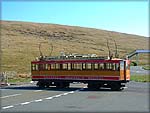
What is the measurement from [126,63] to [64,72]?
5.62 m

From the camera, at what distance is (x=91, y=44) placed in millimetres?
122438

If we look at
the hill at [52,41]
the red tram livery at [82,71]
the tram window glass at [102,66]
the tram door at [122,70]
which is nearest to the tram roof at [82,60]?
the red tram livery at [82,71]

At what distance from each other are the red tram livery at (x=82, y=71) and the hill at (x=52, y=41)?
116 feet

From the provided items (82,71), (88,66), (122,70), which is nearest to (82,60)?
(88,66)

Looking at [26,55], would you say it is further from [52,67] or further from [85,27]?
[85,27]

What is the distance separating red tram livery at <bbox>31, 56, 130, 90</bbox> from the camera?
107 feet

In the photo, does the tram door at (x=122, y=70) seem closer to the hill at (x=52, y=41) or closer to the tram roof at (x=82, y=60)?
the tram roof at (x=82, y=60)

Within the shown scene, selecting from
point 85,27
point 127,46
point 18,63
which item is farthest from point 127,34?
point 18,63

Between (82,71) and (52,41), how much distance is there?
281 feet

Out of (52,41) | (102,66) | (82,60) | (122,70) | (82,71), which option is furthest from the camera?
(52,41)

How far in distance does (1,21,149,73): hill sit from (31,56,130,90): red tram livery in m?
35.2

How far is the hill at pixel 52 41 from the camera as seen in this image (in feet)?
291

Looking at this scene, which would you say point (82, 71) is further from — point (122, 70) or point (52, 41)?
point (52, 41)

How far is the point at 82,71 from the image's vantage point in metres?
34.1
